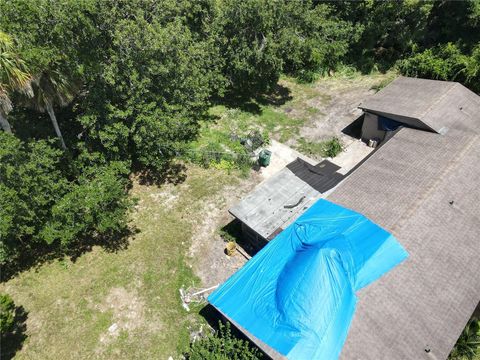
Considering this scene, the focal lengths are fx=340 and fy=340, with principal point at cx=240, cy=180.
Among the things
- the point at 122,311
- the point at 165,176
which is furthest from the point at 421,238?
the point at 165,176

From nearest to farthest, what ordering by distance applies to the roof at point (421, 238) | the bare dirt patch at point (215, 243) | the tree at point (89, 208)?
the roof at point (421, 238), the tree at point (89, 208), the bare dirt patch at point (215, 243)

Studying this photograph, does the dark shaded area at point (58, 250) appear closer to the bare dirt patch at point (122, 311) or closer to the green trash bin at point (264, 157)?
the bare dirt patch at point (122, 311)

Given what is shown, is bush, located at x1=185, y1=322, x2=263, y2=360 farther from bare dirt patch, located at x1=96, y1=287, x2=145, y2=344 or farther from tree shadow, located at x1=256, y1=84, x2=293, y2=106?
tree shadow, located at x1=256, y1=84, x2=293, y2=106

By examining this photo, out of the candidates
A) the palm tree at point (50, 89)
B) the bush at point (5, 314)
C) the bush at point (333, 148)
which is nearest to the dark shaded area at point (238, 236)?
the bush at point (333, 148)

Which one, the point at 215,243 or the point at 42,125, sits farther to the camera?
the point at 42,125

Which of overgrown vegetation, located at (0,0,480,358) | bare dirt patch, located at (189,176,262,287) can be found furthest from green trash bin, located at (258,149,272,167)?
bare dirt patch, located at (189,176,262,287)

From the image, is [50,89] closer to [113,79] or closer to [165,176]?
[113,79]
